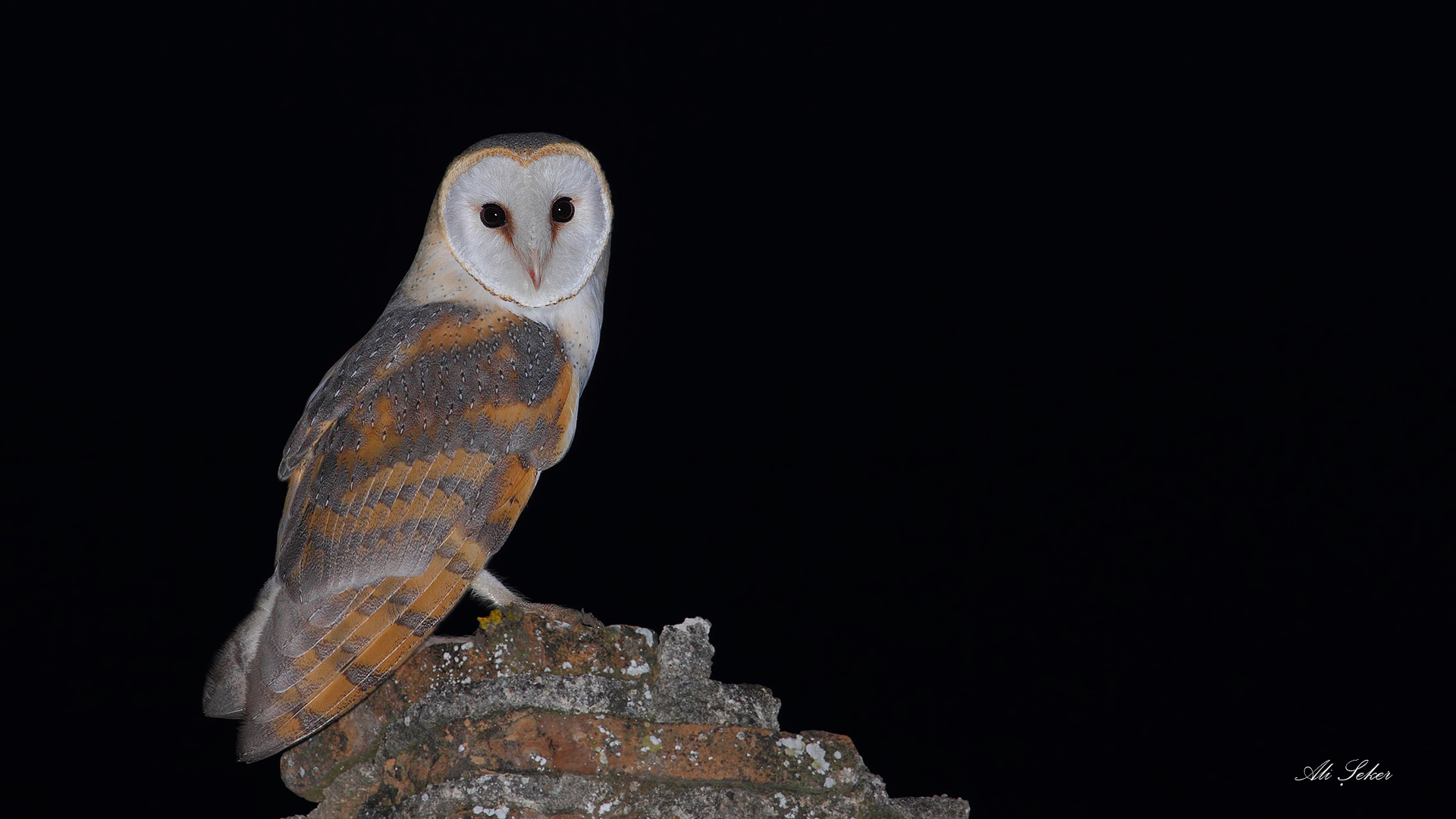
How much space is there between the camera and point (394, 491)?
2.33m

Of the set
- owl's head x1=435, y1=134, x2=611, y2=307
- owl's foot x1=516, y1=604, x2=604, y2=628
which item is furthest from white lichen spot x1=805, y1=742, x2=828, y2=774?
owl's head x1=435, y1=134, x2=611, y2=307

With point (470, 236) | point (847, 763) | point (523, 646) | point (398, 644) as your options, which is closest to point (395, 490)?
point (398, 644)

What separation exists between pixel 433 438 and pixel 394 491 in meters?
0.14

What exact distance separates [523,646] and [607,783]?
0.30m

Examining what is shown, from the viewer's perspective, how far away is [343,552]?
7.39ft

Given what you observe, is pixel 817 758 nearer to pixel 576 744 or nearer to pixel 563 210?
pixel 576 744

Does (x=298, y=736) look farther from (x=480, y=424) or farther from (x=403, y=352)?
(x=403, y=352)

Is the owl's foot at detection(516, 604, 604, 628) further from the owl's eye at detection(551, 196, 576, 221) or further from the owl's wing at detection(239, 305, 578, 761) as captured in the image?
the owl's eye at detection(551, 196, 576, 221)

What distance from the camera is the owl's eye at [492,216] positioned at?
2635mm

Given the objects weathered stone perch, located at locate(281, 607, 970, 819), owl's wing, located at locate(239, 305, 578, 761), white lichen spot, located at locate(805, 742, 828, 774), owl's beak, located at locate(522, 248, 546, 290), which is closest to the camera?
weathered stone perch, located at locate(281, 607, 970, 819)

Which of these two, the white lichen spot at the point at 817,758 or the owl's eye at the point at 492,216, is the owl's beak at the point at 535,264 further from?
the white lichen spot at the point at 817,758

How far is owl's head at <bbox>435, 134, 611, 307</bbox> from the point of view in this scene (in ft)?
8.49

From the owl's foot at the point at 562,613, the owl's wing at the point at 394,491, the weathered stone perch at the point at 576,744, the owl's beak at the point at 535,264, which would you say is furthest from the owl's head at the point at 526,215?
the weathered stone perch at the point at 576,744

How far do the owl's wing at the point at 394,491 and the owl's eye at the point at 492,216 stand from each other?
0.22 m
